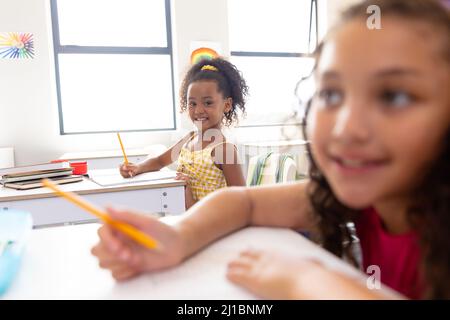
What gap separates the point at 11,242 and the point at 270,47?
402cm

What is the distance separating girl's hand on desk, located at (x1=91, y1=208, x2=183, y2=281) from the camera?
1.78ft

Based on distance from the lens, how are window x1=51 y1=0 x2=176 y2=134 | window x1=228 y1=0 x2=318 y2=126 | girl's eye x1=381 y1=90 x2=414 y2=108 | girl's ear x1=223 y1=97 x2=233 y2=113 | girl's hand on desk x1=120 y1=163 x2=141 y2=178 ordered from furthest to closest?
window x1=228 y1=0 x2=318 y2=126, window x1=51 y1=0 x2=176 y2=134, girl's ear x1=223 y1=97 x2=233 y2=113, girl's hand on desk x1=120 y1=163 x2=141 y2=178, girl's eye x1=381 y1=90 x2=414 y2=108

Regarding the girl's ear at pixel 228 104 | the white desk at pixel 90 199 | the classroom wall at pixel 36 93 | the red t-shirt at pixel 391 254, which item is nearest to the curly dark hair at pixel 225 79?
the girl's ear at pixel 228 104

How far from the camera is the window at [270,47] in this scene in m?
4.23

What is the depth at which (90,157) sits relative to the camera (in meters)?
3.33

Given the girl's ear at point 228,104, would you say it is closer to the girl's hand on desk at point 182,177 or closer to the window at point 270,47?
the girl's hand on desk at point 182,177

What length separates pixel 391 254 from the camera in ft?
2.13

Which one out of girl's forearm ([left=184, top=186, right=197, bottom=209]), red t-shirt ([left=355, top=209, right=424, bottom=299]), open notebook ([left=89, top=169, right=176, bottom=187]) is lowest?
girl's forearm ([left=184, top=186, right=197, bottom=209])

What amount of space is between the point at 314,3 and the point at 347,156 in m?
4.46

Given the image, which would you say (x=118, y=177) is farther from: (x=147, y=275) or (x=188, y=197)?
(x=147, y=275)

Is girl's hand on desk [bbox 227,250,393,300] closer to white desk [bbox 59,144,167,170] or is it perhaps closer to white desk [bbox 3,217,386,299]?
white desk [bbox 3,217,386,299]

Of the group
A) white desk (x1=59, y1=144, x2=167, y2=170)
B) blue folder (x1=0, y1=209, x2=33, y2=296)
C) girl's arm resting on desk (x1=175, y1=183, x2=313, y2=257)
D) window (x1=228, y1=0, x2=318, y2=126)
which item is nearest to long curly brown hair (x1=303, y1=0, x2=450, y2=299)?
girl's arm resting on desk (x1=175, y1=183, x2=313, y2=257)

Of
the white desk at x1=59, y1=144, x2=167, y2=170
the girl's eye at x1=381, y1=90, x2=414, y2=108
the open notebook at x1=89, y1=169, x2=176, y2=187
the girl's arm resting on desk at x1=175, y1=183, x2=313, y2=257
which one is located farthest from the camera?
the white desk at x1=59, y1=144, x2=167, y2=170

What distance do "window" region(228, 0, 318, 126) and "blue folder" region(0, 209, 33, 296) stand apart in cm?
354
